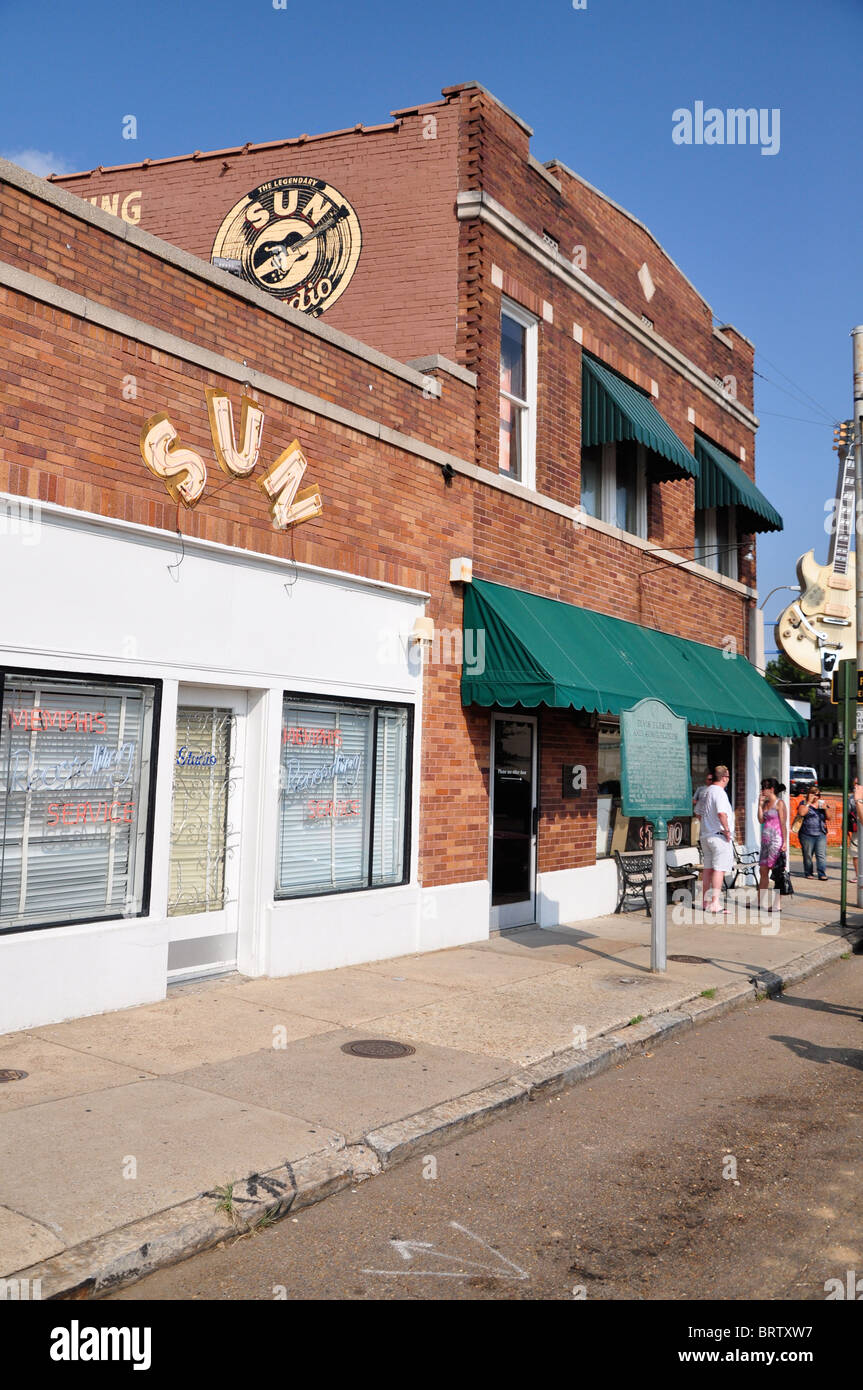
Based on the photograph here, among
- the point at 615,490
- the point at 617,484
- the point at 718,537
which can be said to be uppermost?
the point at 718,537

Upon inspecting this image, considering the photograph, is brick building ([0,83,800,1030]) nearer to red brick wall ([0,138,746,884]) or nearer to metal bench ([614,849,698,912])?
red brick wall ([0,138,746,884])

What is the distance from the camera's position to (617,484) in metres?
14.4

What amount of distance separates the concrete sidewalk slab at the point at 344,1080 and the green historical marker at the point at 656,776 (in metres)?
3.38

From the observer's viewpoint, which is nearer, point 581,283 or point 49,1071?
point 49,1071

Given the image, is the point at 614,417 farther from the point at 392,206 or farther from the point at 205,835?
the point at 205,835

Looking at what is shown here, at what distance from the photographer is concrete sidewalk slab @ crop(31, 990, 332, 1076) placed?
632 centimetres

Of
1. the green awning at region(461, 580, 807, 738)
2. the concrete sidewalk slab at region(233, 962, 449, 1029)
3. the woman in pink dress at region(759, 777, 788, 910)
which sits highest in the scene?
the green awning at region(461, 580, 807, 738)

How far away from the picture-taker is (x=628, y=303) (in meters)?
14.5

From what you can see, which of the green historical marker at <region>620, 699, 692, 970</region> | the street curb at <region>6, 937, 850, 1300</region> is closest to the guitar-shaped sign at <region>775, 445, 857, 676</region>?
the green historical marker at <region>620, 699, 692, 970</region>

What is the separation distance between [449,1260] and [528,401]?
9971mm

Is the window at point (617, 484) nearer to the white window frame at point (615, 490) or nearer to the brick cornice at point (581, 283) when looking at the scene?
the white window frame at point (615, 490)

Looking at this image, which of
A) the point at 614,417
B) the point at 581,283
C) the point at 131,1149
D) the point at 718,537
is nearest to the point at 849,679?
the point at 614,417

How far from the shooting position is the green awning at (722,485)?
1609cm

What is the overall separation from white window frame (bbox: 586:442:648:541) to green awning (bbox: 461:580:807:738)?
1.47 m
